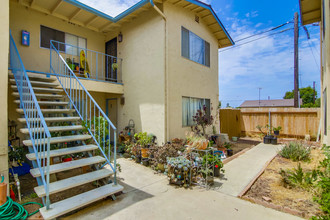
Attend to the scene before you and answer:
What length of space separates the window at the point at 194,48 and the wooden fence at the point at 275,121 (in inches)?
135

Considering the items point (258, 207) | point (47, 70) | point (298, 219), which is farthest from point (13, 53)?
point (298, 219)

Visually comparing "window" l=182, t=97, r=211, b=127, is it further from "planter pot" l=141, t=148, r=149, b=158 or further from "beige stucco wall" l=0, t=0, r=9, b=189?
"beige stucco wall" l=0, t=0, r=9, b=189

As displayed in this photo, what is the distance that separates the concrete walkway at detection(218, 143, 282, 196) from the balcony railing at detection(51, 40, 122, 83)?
553 cm

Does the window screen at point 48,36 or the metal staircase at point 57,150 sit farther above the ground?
the window screen at point 48,36

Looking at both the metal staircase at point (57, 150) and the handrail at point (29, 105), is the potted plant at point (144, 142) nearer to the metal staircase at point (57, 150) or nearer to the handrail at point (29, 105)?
the metal staircase at point (57, 150)

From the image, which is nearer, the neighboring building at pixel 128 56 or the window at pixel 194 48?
the neighboring building at pixel 128 56

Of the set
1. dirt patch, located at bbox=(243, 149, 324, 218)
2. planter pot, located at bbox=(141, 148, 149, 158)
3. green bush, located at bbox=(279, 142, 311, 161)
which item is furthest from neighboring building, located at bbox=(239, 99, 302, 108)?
planter pot, located at bbox=(141, 148, 149, 158)

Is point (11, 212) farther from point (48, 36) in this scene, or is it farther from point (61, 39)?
point (61, 39)

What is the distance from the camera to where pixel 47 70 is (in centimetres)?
669

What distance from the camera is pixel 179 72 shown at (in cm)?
663

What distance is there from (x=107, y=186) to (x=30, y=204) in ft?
4.34

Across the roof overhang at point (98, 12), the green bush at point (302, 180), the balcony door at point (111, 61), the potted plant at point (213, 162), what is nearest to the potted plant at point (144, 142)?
the potted plant at point (213, 162)

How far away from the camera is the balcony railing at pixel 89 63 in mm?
7051

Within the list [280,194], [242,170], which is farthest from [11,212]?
[242,170]
